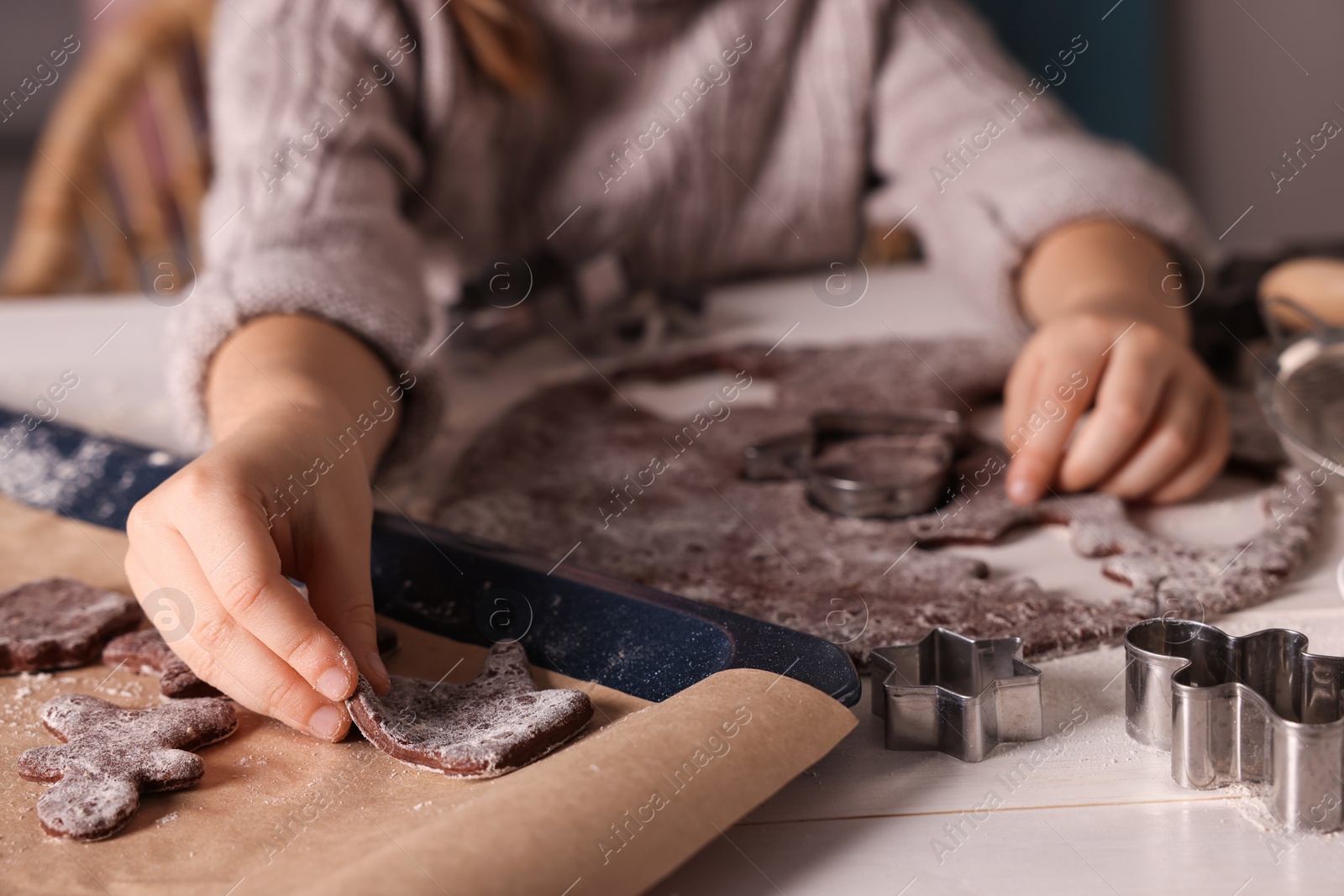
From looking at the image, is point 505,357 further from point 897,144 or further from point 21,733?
point 21,733

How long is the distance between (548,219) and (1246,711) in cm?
93

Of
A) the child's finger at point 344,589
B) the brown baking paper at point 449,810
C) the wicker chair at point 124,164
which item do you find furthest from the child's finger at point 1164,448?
the wicker chair at point 124,164

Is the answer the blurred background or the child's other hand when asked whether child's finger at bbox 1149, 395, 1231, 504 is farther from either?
the blurred background

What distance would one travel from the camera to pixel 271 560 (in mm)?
475

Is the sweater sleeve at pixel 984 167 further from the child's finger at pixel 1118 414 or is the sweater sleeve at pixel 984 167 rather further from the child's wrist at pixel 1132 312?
the child's finger at pixel 1118 414

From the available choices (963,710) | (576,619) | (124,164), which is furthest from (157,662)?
(124,164)

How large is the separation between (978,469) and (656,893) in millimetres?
449

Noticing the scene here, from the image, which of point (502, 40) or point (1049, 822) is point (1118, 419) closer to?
point (1049, 822)

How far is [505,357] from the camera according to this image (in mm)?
1072

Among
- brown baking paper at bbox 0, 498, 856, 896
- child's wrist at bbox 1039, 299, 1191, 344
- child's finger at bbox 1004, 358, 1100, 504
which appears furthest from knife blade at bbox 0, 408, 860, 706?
child's wrist at bbox 1039, 299, 1191, 344

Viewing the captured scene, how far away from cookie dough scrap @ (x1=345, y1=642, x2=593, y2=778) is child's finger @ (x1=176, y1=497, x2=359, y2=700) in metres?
0.02

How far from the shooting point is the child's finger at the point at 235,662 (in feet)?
1.53

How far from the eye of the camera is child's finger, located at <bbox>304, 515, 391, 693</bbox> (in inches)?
20.1

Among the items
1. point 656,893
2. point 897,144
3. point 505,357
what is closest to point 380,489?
point 505,357
